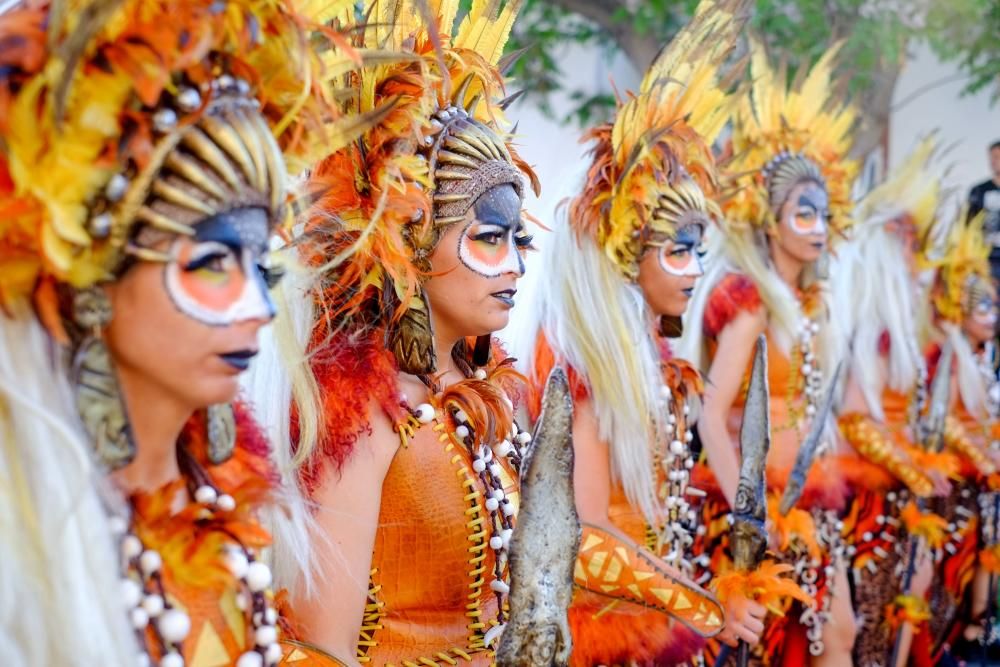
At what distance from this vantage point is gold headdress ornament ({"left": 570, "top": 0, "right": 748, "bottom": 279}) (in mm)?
3404

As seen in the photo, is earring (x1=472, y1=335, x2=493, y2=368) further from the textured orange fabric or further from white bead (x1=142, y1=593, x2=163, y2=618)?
white bead (x1=142, y1=593, x2=163, y2=618)

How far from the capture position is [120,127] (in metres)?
1.49

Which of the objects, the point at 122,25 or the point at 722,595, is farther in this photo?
the point at 722,595

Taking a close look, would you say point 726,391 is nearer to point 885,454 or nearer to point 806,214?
point 806,214

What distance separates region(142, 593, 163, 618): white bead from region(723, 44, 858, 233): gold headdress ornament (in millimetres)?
3278

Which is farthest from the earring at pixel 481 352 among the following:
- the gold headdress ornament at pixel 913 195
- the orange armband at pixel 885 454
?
the gold headdress ornament at pixel 913 195

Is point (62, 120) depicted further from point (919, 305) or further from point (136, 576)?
point (919, 305)

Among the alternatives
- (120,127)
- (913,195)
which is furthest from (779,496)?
(120,127)

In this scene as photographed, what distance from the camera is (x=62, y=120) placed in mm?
1423

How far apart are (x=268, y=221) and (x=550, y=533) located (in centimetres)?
64

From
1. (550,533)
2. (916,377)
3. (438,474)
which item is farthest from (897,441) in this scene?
(550,533)

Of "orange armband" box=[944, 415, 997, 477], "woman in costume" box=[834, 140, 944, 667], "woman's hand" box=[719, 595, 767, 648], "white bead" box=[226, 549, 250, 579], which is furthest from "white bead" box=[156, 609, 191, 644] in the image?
"orange armband" box=[944, 415, 997, 477]

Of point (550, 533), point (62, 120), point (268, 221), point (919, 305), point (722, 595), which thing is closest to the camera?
point (62, 120)

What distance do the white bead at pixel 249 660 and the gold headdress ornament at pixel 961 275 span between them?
17.7 ft
